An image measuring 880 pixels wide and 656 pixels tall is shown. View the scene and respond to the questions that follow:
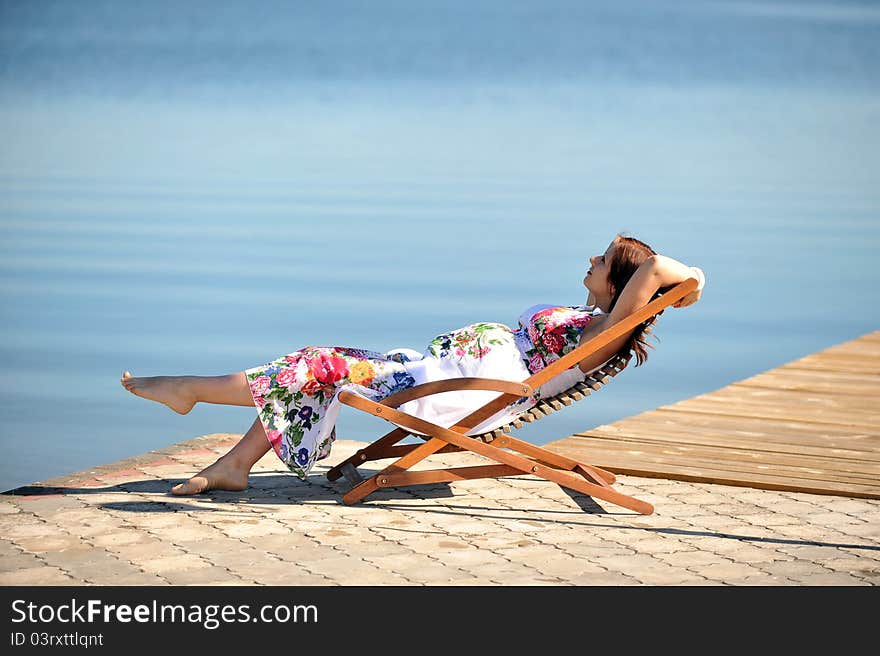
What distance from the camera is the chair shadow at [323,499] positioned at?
14.9ft

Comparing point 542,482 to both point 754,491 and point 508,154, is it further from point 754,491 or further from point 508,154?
point 508,154

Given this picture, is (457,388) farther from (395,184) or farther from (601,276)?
(395,184)

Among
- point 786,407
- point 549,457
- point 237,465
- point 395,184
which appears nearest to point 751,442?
point 786,407

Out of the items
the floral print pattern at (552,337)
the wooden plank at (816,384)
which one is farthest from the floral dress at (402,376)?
the wooden plank at (816,384)

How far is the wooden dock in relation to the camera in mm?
5348

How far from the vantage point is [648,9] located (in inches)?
1283

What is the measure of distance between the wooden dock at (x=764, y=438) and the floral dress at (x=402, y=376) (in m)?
0.83

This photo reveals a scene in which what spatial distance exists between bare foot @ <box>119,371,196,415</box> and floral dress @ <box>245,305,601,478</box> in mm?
214

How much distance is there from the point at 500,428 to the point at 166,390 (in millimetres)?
1098

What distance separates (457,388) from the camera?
4641 mm

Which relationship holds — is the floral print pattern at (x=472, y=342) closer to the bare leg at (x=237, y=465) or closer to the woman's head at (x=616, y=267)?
the woman's head at (x=616, y=267)

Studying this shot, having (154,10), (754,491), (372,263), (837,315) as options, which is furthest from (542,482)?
(154,10)

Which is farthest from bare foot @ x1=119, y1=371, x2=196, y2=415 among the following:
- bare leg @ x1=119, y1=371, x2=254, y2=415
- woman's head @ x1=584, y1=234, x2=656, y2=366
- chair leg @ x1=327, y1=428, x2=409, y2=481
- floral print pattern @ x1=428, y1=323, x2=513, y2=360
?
woman's head @ x1=584, y1=234, x2=656, y2=366

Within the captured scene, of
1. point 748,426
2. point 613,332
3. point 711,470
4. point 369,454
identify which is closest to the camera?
point 613,332
